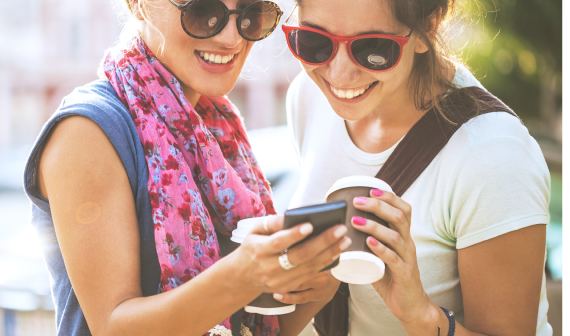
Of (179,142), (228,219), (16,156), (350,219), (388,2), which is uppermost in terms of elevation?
(388,2)

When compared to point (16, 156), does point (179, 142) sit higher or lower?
higher

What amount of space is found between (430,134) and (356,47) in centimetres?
45

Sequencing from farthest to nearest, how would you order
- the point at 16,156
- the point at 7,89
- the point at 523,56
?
the point at 7,89 < the point at 523,56 < the point at 16,156

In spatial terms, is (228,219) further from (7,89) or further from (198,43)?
(7,89)

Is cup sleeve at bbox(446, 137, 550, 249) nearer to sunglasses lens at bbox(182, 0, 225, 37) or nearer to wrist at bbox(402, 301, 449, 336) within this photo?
wrist at bbox(402, 301, 449, 336)

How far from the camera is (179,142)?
1857 mm

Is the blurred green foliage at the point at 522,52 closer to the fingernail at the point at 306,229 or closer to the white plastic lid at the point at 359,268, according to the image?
the white plastic lid at the point at 359,268

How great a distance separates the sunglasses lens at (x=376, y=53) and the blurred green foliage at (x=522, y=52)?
5181 millimetres

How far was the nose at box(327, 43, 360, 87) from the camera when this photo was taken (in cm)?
189

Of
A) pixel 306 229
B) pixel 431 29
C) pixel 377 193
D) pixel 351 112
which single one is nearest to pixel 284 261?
pixel 306 229

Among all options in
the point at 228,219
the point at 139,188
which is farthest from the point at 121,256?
the point at 228,219

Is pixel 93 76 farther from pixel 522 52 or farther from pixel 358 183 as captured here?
pixel 358 183

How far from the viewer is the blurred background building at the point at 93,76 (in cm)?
346
